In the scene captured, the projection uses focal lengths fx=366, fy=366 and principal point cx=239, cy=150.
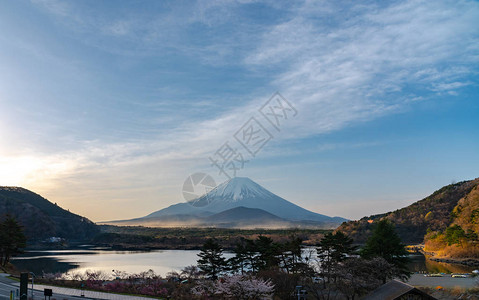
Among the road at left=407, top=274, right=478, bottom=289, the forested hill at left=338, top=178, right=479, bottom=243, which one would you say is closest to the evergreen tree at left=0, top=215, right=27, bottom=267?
the road at left=407, top=274, right=478, bottom=289

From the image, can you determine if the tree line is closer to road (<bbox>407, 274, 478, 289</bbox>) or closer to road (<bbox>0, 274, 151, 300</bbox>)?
road (<bbox>407, 274, 478, 289</bbox>)

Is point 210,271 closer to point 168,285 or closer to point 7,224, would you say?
point 168,285

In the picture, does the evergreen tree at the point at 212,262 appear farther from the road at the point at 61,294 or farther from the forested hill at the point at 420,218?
the forested hill at the point at 420,218

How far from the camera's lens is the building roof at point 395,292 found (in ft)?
57.7

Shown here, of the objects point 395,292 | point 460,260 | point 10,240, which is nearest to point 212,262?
point 395,292

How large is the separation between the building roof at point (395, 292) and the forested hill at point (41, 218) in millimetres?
98510

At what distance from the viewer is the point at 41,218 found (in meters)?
114

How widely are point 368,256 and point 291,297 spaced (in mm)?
10460

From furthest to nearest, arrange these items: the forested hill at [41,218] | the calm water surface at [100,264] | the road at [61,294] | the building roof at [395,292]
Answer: the forested hill at [41,218]
the calm water surface at [100,264]
the road at [61,294]
the building roof at [395,292]

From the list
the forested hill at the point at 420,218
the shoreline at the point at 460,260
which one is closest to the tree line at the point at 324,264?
the shoreline at the point at 460,260

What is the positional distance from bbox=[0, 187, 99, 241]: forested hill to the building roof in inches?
3878

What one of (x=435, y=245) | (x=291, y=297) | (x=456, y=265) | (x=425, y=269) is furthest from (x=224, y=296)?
(x=435, y=245)

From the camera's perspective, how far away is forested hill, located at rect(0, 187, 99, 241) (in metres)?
111

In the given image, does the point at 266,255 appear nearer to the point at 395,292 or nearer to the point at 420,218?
the point at 395,292
